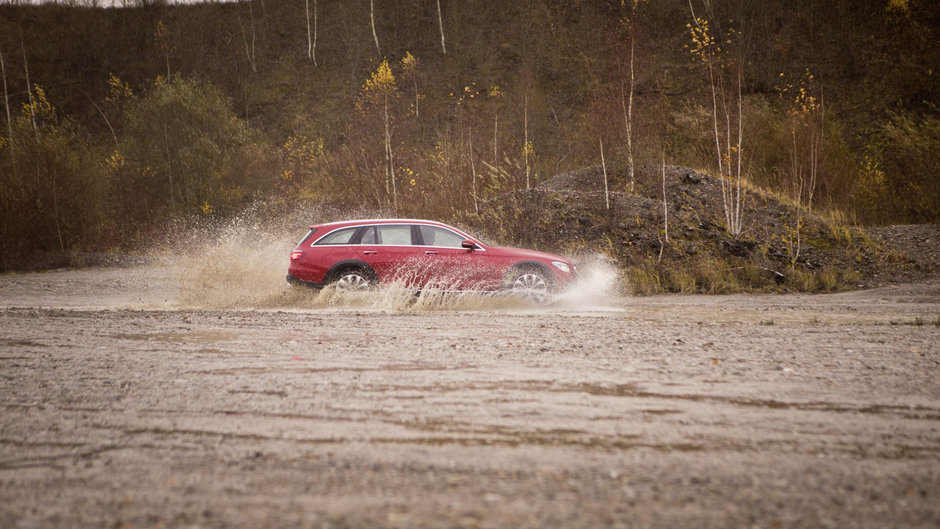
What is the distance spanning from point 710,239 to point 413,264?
32.0 feet

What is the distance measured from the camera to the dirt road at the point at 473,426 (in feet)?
11.0

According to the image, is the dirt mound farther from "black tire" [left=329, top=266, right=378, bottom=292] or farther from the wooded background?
"black tire" [left=329, top=266, right=378, bottom=292]

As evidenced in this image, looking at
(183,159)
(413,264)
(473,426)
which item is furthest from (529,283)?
(183,159)

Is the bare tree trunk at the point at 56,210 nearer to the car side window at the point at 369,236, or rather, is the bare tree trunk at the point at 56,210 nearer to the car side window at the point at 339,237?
the car side window at the point at 339,237

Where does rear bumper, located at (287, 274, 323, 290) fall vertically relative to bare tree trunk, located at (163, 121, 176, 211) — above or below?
below

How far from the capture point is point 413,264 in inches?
495

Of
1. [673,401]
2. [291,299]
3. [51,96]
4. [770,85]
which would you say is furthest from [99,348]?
[51,96]

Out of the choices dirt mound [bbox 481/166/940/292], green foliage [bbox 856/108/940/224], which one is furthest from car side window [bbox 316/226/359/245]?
green foliage [bbox 856/108/940/224]

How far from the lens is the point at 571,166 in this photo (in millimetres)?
36031

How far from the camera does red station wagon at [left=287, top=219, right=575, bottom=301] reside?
1256 cm

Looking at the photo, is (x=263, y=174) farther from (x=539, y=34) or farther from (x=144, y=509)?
(x=144, y=509)

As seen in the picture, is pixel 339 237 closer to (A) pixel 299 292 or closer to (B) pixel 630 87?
(A) pixel 299 292

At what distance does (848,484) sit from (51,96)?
6686 cm

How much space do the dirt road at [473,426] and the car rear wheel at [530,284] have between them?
9.60 ft
